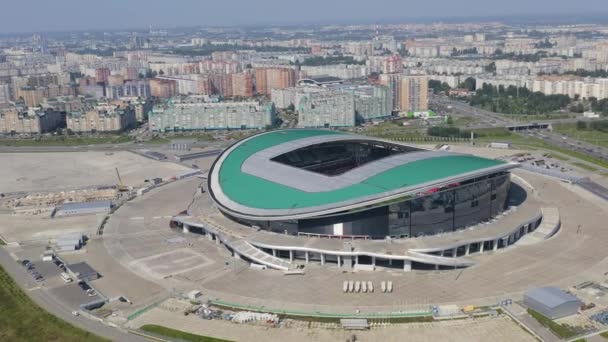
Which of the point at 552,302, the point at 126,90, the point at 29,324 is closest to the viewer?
the point at 552,302

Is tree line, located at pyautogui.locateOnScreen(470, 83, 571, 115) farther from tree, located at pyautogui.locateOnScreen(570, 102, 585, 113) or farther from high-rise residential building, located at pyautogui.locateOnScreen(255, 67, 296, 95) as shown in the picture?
high-rise residential building, located at pyautogui.locateOnScreen(255, 67, 296, 95)

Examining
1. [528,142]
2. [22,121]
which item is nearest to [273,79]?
[22,121]

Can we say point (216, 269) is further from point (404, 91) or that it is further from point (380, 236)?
point (404, 91)

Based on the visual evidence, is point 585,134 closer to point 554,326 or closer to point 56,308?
point 554,326

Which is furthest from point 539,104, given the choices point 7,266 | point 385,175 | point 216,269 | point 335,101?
point 7,266

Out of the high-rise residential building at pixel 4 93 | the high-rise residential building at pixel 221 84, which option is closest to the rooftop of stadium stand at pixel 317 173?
the high-rise residential building at pixel 221 84

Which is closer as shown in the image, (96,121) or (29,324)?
(29,324)

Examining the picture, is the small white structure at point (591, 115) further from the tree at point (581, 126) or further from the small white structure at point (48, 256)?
the small white structure at point (48, 256)
